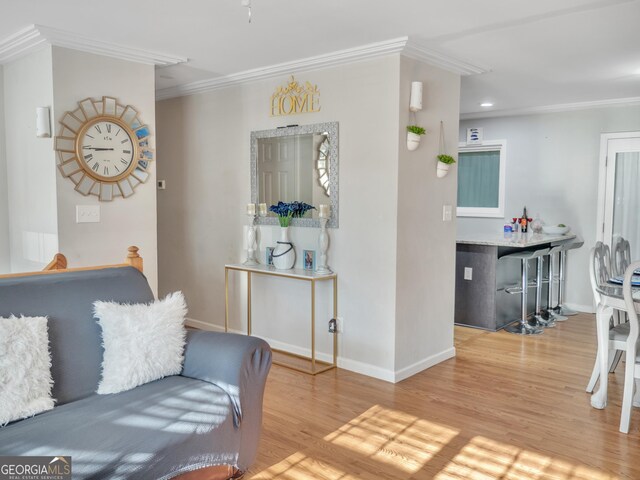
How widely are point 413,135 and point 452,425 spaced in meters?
1.93

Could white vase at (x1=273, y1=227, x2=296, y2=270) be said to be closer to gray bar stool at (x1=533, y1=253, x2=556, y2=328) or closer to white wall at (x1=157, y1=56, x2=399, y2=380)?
white wall at (x1=157, y1=56, x2=399, y2=380)

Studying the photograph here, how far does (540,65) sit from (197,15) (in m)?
2.74

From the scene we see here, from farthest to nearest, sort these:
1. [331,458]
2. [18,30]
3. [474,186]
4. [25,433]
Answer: [474,186], [18,30], [331,458], [25,433]

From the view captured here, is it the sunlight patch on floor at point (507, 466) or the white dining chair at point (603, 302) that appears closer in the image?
the sunlight patch on floor at point (507, 466)

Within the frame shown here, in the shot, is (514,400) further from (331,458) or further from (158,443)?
(158,443)

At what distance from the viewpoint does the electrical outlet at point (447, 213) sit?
4.22 m

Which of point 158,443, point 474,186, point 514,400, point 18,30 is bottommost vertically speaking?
point 514,400

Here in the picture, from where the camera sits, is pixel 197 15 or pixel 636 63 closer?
pixel 197 15

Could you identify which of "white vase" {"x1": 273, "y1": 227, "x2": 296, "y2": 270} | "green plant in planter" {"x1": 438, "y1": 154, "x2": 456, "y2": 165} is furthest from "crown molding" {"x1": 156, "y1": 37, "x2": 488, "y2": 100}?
"white vase" {"x1": 273, "y1": 227, "x2": 296, "y2": 270}

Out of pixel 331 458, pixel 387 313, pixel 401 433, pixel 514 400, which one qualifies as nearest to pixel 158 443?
pixel 331 458

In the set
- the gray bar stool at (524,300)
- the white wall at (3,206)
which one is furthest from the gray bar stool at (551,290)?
the white wall at (3,206)

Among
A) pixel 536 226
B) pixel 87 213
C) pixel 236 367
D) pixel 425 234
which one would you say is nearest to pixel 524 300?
pixel 536 226

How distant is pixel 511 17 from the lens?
3.11 metres

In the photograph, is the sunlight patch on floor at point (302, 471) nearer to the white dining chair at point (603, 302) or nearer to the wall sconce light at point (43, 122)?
the white dining chair at point (603, 302)
